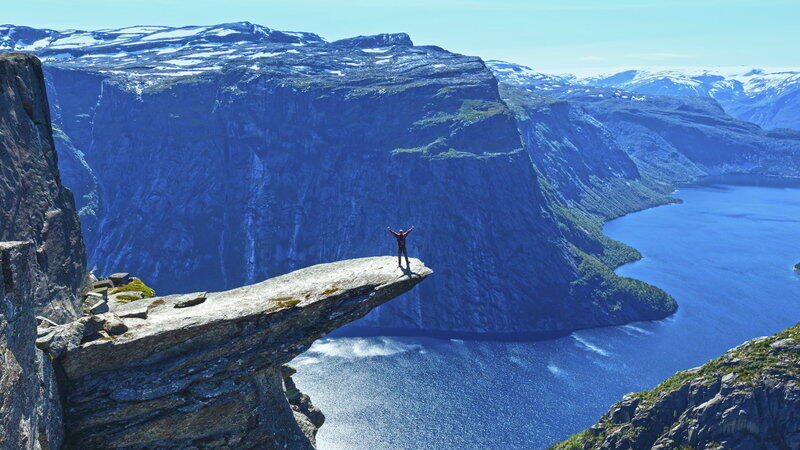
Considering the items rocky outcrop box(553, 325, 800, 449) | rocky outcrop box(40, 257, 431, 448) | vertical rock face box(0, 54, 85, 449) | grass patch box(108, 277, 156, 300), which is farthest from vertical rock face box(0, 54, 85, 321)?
rocky outcrop box(553, 325, 800, 449)

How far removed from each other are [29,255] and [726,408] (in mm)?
100734

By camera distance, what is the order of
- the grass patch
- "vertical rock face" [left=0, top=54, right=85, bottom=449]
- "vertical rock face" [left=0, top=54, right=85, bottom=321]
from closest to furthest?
1. "vertical rock face" [left=0, top=54, right=85, bottom=449]
2. "vertical rock face" [left=0, top=54, right=85, bottom=321]
3. the grass patch

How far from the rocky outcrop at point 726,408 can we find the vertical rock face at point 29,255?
9339 cm

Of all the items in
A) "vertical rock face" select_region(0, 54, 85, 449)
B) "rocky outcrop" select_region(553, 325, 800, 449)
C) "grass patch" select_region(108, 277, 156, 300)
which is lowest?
"rocky outcrop" select_region(553, 325, 800, 449)

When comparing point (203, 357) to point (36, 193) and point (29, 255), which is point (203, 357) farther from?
point (36, 193)

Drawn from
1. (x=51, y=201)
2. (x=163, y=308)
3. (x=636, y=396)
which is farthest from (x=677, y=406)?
(x=51, y=201)

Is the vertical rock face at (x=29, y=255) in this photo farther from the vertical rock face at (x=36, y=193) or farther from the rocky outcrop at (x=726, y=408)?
the rocky outcrop at (x=726, y=408)

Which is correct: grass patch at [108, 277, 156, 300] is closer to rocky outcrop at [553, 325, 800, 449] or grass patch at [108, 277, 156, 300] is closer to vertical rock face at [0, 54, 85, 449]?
vertical rock face at [0, 54, 85, 449]

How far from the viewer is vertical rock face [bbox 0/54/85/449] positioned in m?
22.6

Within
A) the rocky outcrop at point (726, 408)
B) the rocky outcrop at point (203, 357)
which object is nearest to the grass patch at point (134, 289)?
the rocky outcrop at point (203, 357)

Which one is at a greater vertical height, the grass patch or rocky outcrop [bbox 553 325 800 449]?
the grass patch

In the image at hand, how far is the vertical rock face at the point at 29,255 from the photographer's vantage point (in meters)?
22.6

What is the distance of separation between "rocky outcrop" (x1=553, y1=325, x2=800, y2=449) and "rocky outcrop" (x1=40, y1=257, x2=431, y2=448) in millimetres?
79120

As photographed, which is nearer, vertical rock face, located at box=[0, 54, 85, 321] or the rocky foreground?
the rocky foreground
